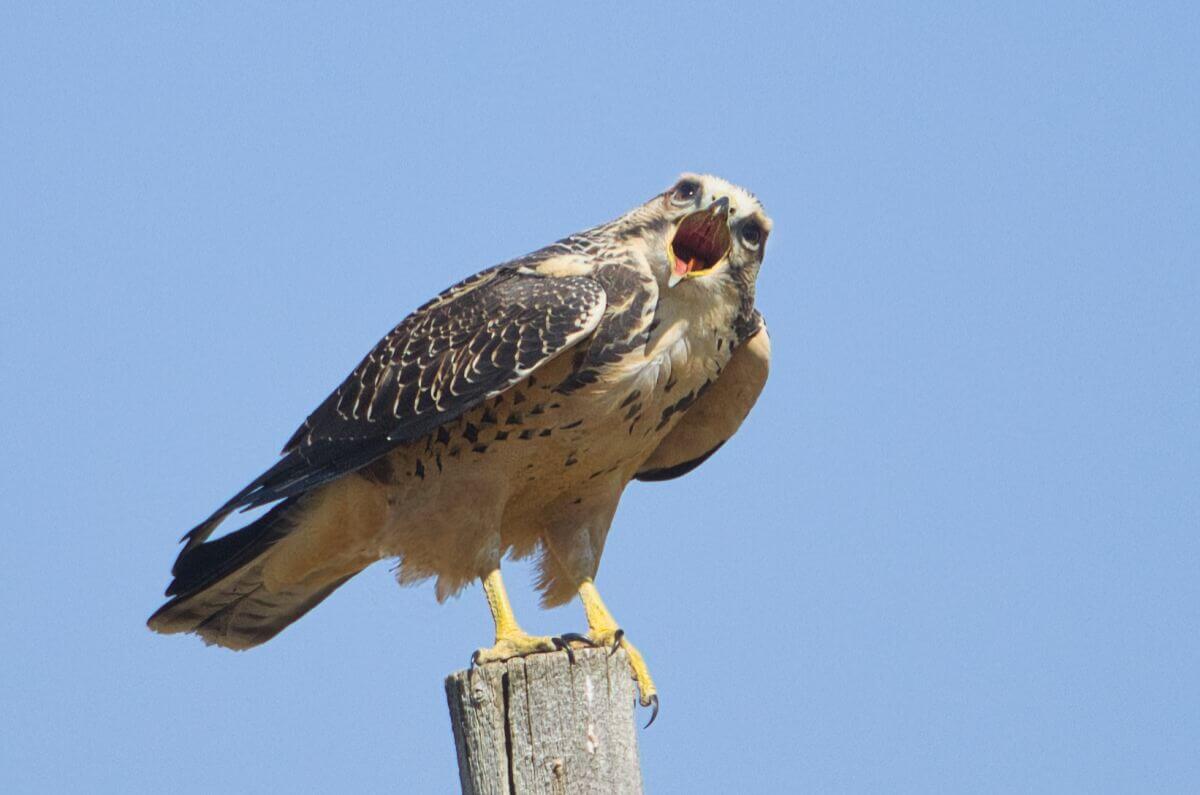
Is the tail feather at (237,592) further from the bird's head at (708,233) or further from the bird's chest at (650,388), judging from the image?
the bird's head at (708,233)

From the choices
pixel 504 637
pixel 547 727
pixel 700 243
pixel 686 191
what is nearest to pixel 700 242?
pixel 700 243

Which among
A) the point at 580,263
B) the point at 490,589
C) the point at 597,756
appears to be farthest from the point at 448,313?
the point at 597,756

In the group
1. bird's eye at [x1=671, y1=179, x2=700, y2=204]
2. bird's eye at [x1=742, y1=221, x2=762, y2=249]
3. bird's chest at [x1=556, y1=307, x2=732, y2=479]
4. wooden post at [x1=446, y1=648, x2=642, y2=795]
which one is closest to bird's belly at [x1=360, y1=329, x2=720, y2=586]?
bird's chest at [x1=556, y1=307, x2=732, y2=479]

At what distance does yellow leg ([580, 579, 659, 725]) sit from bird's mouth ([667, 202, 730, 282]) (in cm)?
120

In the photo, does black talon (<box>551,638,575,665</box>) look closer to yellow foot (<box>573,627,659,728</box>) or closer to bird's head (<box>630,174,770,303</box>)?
yellow foot (<box>573,627,659,728</box>)

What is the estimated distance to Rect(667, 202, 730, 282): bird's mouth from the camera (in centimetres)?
612

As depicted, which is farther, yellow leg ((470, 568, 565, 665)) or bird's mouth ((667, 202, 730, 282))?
bird's mouth ((667, 202, 730, 282))

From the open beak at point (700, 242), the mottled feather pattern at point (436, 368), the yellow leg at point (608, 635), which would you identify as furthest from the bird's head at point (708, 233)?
the yellow leg at point (608, 635)

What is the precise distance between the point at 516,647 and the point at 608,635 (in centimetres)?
29

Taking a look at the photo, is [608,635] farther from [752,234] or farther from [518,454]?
[752,234]

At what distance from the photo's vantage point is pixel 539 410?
605cm

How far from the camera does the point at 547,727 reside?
4.56 meters

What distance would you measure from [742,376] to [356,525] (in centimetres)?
153

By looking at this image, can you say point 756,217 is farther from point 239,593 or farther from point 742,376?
point 239,593
